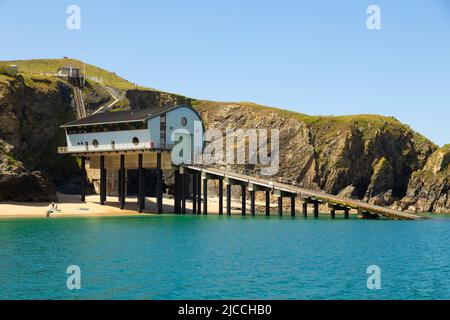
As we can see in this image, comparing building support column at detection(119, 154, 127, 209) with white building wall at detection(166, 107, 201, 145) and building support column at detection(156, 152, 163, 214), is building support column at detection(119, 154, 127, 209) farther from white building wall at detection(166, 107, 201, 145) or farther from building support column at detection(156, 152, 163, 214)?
white building wall at detection(166, 107, 201, 145)

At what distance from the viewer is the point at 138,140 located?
271ft

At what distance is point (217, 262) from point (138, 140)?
160ft

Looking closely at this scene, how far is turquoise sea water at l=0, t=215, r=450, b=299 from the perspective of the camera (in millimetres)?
27391

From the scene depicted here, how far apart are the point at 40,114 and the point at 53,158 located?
7.65 m

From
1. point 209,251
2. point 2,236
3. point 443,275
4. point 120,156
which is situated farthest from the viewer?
point 120,156

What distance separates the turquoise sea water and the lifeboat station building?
24512 mm

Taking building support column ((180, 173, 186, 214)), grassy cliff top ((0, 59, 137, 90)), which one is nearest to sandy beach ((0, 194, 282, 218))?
building support column ((180, 173, 186, 214))

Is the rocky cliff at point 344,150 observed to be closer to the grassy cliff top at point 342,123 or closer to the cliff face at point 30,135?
the grassy cliff top at point 342,123

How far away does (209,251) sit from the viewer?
41094 millimetres

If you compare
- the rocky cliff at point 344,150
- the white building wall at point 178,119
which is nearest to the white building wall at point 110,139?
the white building wall at point 178,119

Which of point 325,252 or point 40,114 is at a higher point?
point 40,114

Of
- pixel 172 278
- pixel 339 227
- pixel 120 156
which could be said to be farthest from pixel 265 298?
pixel 120 156

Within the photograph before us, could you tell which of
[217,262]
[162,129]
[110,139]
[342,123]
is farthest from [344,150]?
[217,262]

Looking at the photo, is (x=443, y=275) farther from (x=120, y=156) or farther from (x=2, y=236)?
(x=120, y=156)
